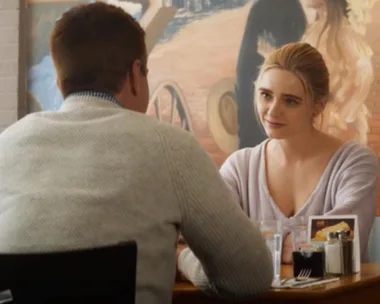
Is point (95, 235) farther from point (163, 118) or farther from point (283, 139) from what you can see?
point (163, 118)

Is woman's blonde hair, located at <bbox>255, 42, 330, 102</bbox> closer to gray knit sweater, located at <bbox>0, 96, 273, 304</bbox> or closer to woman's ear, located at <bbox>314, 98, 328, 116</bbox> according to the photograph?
woman's ear, located at <bbox>314, 98, 328, 116</bbox>

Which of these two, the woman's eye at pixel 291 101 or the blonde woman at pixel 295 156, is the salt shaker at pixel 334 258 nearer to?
the blonde woman at pixel 295 156

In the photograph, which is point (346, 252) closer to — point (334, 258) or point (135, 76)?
point (334, 258)

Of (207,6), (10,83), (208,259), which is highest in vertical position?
(207,6)

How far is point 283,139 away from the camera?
9.29ft

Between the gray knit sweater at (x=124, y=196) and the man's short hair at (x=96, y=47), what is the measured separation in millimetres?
44

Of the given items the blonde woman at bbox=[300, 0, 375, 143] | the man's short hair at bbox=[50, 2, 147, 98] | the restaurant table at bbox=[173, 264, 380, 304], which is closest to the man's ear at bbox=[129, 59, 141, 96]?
the man's short hair at bbox=[50, 2, 147, 98]

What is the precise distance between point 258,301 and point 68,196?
0.56 metres

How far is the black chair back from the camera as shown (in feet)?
3.42

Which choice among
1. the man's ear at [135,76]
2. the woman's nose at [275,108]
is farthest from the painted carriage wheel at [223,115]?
the man's ear at [135,76]

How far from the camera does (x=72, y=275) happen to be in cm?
105

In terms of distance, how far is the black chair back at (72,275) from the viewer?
41.0 inches

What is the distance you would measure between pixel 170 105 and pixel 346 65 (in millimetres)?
827

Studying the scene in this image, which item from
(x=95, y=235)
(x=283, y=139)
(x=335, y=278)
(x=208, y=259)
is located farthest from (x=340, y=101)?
(x=95, y=235)
